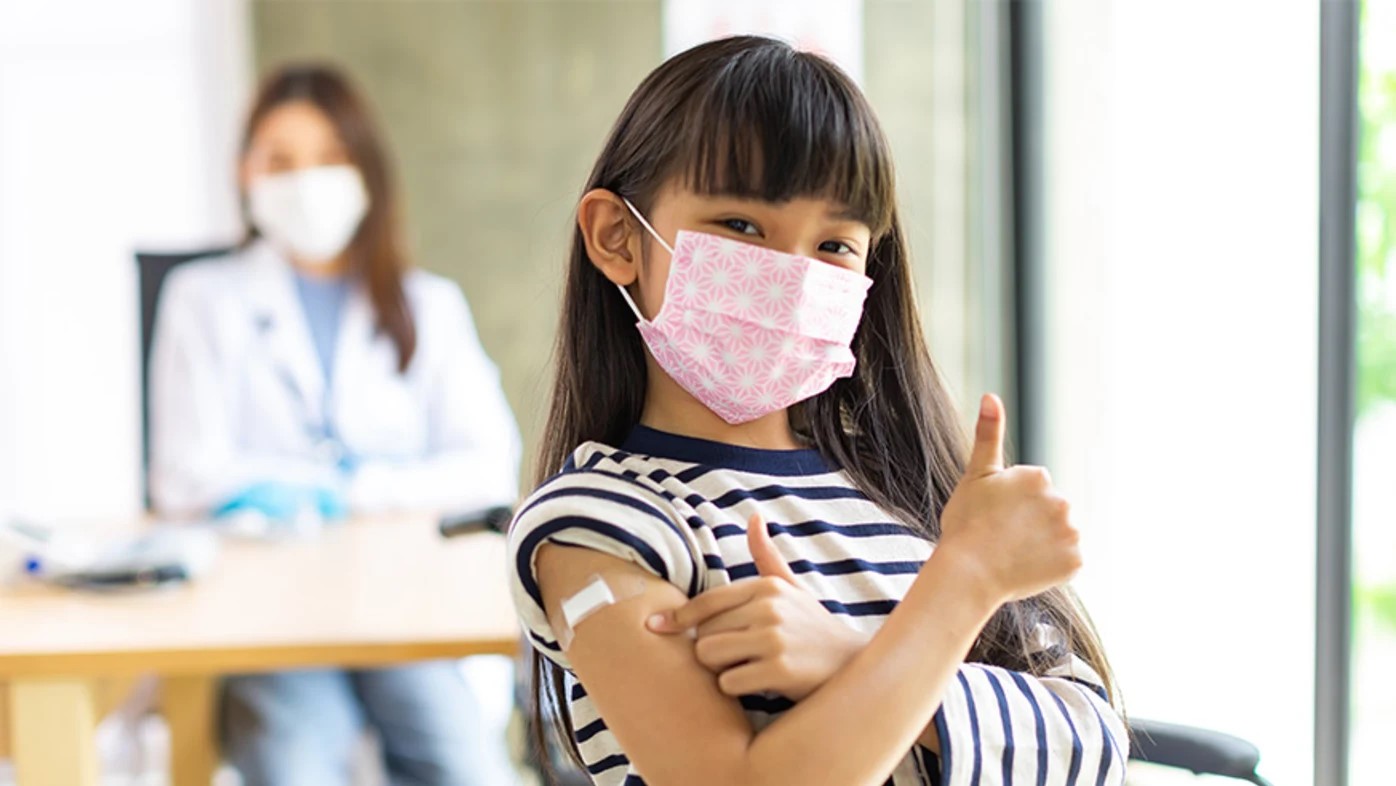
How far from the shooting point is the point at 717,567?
88cm

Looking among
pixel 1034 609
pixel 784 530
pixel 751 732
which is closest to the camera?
pixel 751 732

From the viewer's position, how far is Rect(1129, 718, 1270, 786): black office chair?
1.13m

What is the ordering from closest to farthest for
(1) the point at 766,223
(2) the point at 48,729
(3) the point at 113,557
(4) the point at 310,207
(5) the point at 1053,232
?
(1) the point at 766,223 < (2) the point at 48,729 < (3) the point at 113,557 < (4) the point at 310,207 < (5) the point at 1053,232

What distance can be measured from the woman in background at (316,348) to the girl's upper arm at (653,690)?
141 cm

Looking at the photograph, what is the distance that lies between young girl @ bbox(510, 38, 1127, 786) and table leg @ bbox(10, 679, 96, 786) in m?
0.67

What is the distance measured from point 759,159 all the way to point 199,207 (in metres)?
2.80

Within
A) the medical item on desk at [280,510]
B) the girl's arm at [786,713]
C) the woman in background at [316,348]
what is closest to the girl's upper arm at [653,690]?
the girl's arm at [786,713]

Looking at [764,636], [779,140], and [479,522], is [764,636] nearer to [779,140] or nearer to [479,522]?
[779,140]

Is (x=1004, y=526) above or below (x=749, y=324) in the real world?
below

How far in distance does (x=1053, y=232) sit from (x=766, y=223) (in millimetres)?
1766

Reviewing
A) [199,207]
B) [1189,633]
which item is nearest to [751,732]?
[1189,633]

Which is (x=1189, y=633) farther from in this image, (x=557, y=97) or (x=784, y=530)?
(x=557, y=97)

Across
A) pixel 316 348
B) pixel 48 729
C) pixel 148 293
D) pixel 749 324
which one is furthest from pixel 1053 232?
pixel 48 729

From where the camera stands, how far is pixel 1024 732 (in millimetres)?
890
